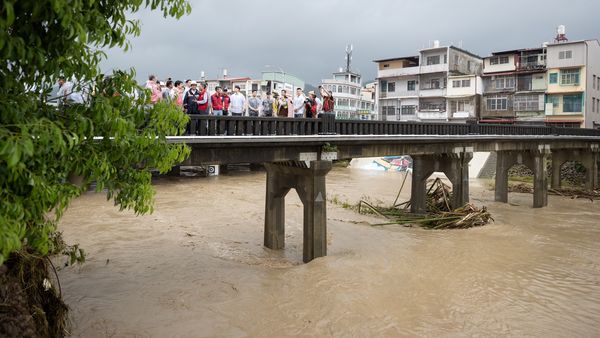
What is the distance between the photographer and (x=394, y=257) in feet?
47.9

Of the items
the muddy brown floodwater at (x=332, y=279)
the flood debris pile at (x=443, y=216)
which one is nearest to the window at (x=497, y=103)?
the muddy brown floodwater at (x=332, y=279)

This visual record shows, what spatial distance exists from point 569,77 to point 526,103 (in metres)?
4.27

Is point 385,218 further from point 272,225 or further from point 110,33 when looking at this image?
point 110,33

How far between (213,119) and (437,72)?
45381mm

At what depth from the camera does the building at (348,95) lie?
6775 centimetres

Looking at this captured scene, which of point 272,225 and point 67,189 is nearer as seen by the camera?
point 67,189

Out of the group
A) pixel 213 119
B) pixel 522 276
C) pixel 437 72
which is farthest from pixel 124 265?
pixel 437 72

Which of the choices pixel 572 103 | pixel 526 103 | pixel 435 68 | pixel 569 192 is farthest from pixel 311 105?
pixel 435 68

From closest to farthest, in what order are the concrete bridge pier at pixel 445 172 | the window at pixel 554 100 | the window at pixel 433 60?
the concrete bridge pier at pixel 445 172
the window at pixel 554 100
the window at pixel 433 60

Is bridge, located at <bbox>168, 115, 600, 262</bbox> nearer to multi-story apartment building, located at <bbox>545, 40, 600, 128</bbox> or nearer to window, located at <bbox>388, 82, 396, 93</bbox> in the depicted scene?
multi-story apartment building, located at <bbox>545, 40, 600, 128</bbox>

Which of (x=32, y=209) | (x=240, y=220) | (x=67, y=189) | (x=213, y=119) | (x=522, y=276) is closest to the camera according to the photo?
(x=32, y=209)

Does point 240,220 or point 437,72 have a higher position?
point 437,72

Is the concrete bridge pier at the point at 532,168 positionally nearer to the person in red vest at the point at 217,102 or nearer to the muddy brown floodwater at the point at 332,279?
the muddy brown floodwater at the point at 332,279

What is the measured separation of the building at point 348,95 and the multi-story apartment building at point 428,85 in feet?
32.4
